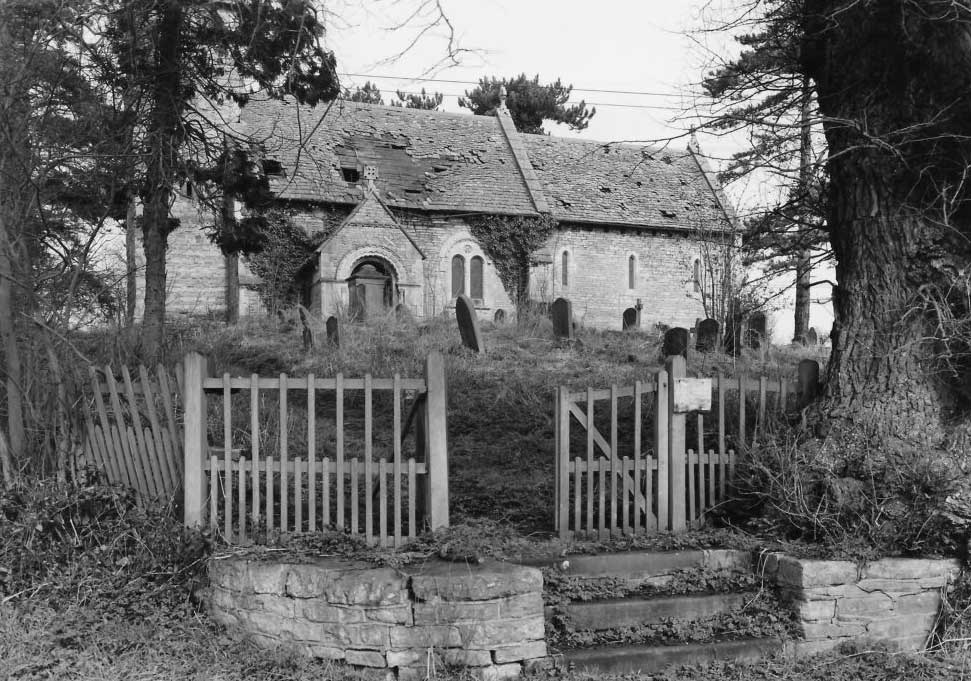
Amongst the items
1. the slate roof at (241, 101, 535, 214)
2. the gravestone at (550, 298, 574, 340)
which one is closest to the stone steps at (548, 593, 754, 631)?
the gravestone at (550, 298, 574, 340)

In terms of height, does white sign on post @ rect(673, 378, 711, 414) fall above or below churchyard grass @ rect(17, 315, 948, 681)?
above

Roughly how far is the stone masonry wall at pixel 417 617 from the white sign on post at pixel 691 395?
6.76ft

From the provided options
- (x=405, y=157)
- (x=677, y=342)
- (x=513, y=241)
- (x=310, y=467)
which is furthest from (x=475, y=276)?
(x=310, y=467)

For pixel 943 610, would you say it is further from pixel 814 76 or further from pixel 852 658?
pixel 814 76

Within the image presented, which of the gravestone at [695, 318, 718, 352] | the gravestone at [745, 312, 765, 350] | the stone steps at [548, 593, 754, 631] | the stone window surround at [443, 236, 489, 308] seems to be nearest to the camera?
the stone steps at [548, 593, 754, 631]

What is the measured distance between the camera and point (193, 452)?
19.5 ft

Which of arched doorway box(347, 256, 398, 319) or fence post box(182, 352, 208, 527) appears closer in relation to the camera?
fence post box(182, 352, 208, 527)

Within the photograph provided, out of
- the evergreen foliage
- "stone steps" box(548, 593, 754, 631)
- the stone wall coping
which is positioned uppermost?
the evergreen foliage

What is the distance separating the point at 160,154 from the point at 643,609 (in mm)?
8156

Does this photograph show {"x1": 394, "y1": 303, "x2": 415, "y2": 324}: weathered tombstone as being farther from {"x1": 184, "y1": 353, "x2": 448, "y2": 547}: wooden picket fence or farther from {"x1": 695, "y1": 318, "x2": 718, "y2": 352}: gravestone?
{"x1": 184, "y1": 353, "x2": 448, "y2": 547}: wooden picket fence

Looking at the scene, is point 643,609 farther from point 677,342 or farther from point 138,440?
point 677,342

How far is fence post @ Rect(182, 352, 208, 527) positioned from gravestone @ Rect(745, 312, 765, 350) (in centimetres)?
1281

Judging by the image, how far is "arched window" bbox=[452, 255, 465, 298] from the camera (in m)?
28.1

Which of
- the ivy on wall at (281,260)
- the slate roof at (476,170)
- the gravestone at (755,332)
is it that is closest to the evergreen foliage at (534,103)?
the slate roof at (476,170)
